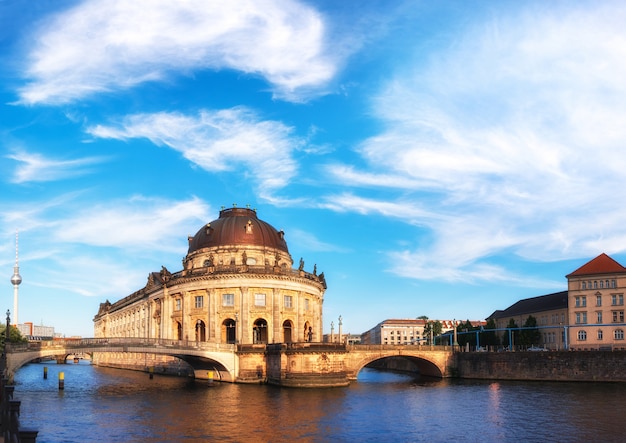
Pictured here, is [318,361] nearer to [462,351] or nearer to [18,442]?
[462,351]

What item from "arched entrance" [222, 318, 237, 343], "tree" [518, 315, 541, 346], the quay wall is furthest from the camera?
"tree" [518, 315, 541, 346]

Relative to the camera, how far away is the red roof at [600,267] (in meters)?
98.2

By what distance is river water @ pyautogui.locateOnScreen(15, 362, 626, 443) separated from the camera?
37906 mm

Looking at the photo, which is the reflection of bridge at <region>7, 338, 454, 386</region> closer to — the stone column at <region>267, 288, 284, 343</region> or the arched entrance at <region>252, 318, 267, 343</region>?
the arched entrance at <region>252, 318, 267, 343</region>

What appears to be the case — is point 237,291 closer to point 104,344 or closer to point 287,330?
point 287,330

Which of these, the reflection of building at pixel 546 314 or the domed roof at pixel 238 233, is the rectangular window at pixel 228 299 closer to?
the domed roof at pixel 238 233

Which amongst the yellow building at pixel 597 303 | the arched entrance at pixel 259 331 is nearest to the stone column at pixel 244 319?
the arched entrance at pixel 259 331

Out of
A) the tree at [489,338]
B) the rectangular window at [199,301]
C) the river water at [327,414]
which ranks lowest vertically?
the tree at [489,338]

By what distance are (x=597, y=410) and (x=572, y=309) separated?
55.8 metres

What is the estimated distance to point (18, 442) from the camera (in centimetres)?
1603

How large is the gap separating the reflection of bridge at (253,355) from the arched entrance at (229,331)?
17.8 ft

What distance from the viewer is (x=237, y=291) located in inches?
3228

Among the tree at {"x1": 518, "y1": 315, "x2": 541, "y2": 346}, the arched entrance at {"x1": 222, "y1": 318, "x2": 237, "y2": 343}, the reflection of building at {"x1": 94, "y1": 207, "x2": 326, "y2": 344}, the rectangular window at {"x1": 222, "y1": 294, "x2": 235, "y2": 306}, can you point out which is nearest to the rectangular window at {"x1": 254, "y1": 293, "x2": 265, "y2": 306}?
the reflection of building at {"x1": 94, "y1": 207, "x2": 326, "y2": 344}

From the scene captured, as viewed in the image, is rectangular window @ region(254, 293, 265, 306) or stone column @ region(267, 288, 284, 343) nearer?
stone column @ region(267, 288, 284, 343)
